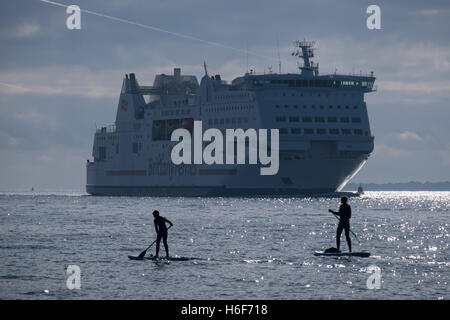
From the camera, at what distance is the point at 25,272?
28125 millimetres

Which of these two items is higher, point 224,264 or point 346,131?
point 346,131

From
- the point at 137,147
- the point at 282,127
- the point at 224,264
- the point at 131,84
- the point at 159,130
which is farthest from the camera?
the point at 131,84

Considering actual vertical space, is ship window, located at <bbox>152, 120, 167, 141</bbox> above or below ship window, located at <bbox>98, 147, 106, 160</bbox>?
above

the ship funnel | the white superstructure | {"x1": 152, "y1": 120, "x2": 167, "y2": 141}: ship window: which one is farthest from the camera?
the ship funnel

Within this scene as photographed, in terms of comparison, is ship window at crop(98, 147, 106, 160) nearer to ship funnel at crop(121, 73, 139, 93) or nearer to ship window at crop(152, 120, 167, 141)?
ship funnel at crop(121, 73, 139, 93)

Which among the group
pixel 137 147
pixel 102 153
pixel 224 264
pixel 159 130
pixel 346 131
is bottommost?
pixel 224 264

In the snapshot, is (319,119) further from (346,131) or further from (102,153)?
(102,153)

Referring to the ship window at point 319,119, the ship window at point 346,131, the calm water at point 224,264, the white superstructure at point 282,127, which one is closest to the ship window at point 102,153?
the white superstructure at point 282,127

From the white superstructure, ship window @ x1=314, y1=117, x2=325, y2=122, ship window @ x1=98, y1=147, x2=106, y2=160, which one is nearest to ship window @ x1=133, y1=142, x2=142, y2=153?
the white superstructure

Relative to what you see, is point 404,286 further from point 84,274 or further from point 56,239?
point 56,239

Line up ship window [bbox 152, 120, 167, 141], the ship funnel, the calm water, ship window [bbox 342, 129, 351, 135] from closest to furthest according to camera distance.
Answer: the calm water < ship window [bbox 342, 129, 351, 135] < ship window [bbox 152, 120, 167, 141] < the ship funnel

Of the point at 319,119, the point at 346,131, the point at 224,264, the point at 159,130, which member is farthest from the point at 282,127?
the point at 224,264

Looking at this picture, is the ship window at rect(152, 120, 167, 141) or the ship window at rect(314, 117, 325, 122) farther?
the ship window at rect(152, 120, 167, 141)
